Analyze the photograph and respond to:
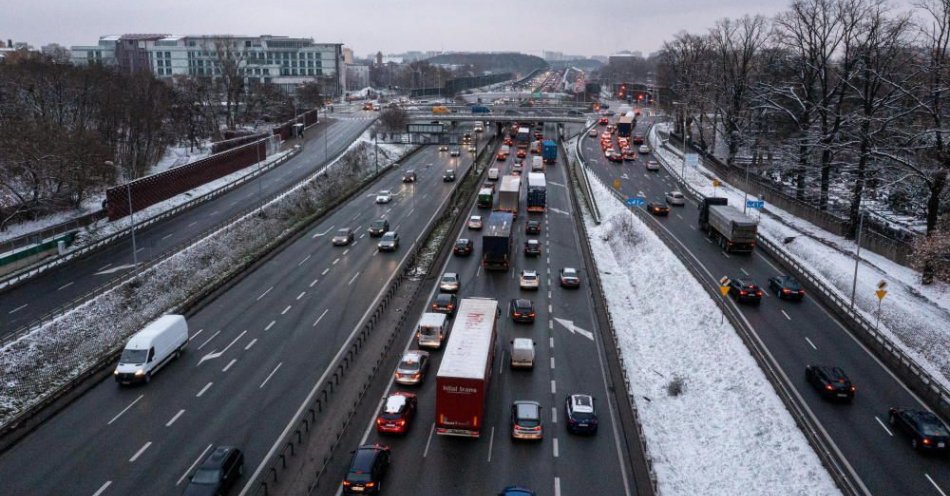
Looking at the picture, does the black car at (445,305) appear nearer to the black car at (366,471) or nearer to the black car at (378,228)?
the black car at (366,471)

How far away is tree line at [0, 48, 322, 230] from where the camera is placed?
199ft

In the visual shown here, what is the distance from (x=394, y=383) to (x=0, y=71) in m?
78.8

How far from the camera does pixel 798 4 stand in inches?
2566

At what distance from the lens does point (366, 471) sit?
2402 centimetres

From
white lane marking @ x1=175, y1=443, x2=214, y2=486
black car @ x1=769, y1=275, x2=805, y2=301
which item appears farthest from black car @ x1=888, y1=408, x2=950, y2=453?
white lane marking @ x1=175, y1=443, x2=214, y2=486

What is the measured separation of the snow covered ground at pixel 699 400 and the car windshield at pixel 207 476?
1652cm

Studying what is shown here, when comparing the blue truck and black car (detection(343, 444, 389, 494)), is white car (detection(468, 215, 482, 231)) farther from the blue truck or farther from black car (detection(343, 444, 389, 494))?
the blue truck

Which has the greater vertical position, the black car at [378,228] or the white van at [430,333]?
the black car at [378,228]

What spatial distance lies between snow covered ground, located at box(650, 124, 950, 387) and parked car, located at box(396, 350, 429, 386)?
88.0 feet

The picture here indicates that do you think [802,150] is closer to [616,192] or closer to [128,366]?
[616,192]

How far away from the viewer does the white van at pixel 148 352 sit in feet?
110

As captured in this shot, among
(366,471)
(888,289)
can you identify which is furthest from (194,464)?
(888,289)

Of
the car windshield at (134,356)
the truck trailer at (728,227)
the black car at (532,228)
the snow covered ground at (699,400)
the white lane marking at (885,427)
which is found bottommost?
the snow covered ground at (699,400)

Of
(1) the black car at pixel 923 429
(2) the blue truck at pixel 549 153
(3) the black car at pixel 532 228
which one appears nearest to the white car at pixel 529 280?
(3) the black car at pixel 532 228
